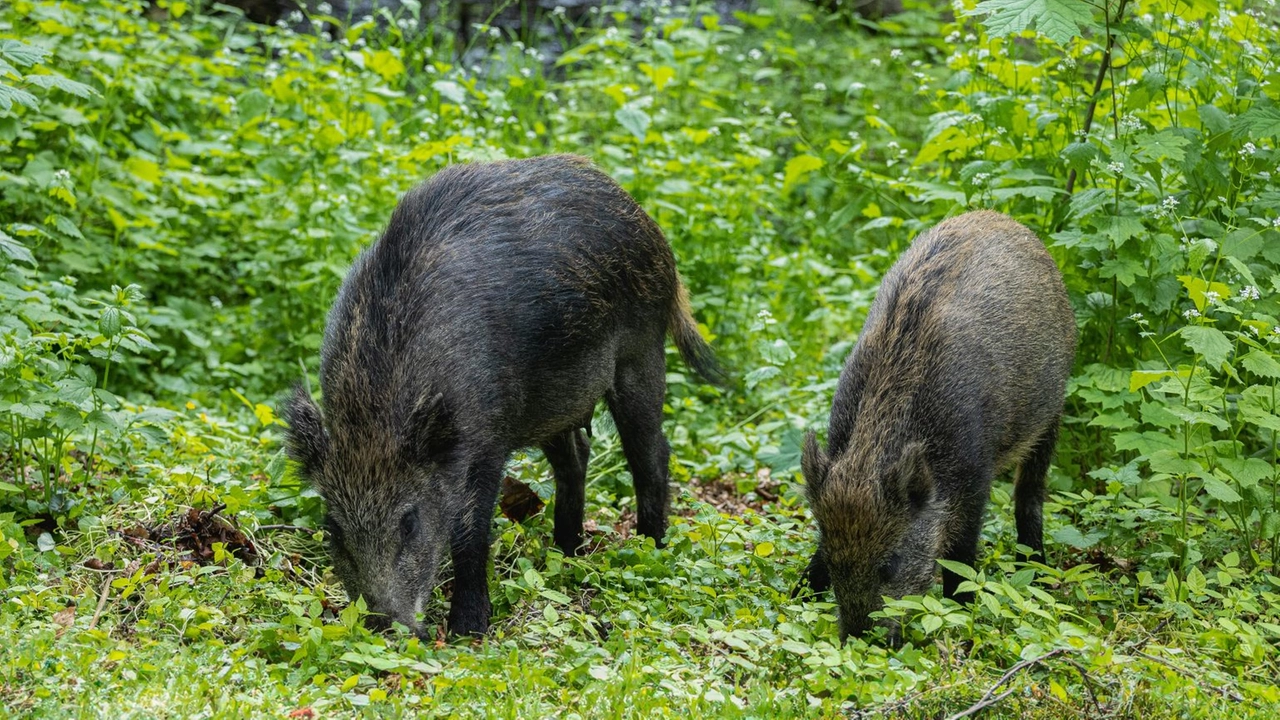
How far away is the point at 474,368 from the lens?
5.55 metres

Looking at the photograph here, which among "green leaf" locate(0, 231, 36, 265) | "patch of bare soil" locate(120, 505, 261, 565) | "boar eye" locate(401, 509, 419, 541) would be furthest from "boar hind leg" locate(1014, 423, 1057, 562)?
"green leaf" locate(0, 231, 36, 265)

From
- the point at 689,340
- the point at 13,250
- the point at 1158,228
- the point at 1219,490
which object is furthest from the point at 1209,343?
the point at 13,250

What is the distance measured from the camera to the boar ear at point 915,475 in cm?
530

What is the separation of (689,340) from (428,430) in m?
2.28

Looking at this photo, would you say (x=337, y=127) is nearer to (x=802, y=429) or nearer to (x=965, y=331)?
(x=802, y=429)

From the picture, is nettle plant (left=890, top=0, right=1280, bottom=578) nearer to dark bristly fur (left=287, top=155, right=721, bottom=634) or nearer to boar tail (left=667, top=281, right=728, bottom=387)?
boar tail (left=667, top=281, right=728, bottom=387)

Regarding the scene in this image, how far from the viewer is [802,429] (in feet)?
25.1

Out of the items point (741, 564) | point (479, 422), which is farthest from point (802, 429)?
point (479, 422)

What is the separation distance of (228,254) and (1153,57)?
6450 millimetres

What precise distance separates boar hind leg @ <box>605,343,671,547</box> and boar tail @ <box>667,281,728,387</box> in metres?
0.47

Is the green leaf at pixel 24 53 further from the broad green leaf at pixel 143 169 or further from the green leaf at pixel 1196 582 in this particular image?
the green leaf at pixel 1196 582

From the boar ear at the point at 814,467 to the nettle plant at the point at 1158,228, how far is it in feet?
4.24

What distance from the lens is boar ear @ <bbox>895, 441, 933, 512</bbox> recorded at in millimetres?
5301

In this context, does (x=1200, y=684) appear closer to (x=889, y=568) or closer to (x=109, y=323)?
(x=889, y=568)
